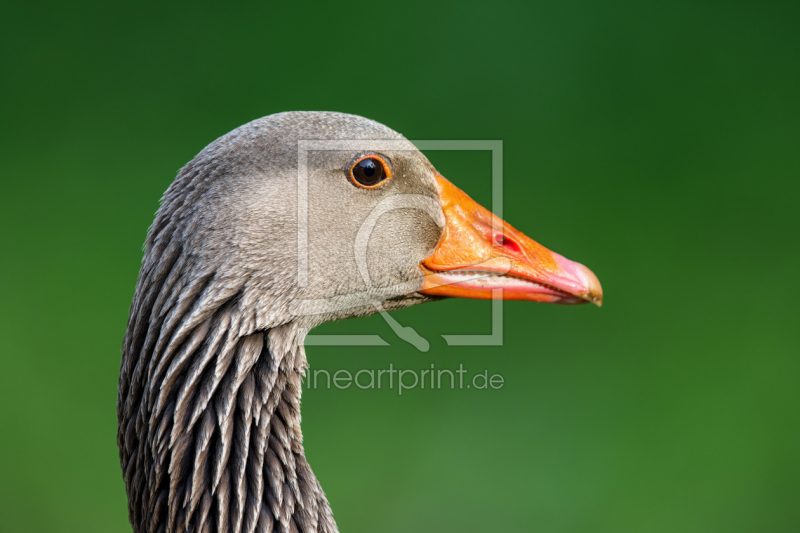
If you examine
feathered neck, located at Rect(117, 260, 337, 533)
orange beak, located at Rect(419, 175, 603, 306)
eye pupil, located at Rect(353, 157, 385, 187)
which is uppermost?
eye pupil, located at Rect(353, 157, 385, 187)

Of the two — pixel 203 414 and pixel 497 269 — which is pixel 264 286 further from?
pixel 497 269

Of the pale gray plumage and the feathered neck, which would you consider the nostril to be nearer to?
the pale gray plumage

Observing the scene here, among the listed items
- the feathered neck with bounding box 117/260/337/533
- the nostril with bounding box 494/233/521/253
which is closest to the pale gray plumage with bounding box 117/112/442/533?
the feathered neck with bounding box 117/260/337/533

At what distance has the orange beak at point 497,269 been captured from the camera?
232 centimetres

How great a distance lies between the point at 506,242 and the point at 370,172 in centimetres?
55

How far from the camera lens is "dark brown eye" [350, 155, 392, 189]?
88.1 inches

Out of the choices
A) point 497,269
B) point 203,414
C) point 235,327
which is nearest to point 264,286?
point 235,327

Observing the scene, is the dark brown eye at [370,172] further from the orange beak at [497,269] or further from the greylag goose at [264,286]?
the orange beak at [497,269]

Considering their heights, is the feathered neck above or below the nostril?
below

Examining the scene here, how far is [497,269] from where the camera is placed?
7.65 ft

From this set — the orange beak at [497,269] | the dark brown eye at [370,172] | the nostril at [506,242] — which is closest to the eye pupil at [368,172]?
the dark brown eye at [370,172]

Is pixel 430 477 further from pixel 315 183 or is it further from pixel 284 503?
pixel 315 183

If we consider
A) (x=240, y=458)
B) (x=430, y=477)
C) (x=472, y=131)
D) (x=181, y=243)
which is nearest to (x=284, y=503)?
(x=240, y=458)

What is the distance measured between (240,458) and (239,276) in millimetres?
565
